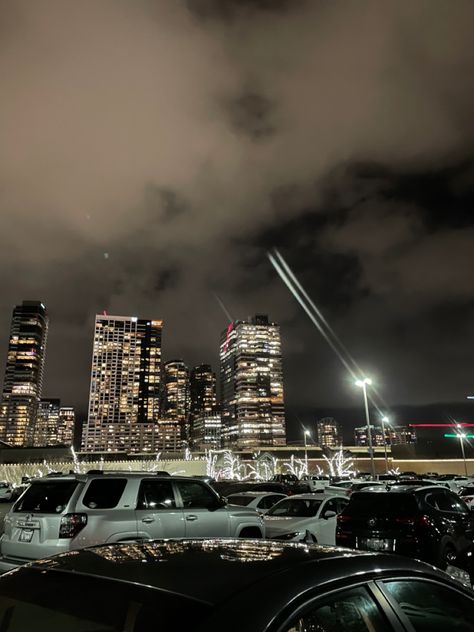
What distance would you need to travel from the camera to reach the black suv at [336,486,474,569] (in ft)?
30.1

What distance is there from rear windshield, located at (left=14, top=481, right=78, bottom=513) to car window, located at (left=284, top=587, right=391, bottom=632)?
643 centimetres

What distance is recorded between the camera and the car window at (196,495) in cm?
961

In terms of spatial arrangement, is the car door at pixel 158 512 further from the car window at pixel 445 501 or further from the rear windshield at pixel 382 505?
the car window at pixel 445 501

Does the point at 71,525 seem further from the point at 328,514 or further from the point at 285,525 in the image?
the point at 328,514

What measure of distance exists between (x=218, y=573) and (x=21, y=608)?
96 cm

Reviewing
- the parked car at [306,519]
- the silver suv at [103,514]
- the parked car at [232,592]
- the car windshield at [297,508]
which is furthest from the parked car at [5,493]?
the parked car at [232,592]

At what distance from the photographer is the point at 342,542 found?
9.74 m

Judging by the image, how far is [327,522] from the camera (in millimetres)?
12031

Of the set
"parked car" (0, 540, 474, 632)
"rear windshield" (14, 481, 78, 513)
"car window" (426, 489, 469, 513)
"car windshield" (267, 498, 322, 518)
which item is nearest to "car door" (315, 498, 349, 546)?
"car windshield" (267, 498, 322, 518)

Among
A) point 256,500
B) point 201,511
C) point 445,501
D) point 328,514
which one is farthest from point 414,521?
point 256,500

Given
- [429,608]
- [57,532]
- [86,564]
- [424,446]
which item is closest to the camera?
[86,564]

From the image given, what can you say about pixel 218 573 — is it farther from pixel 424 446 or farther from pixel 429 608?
pixel 424 446

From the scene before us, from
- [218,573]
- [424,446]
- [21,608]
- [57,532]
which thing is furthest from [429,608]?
[424,446]

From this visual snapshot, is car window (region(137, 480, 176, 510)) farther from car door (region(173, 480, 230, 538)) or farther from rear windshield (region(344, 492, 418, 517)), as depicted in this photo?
rear windshield (region(344, 492, 418, 517))
